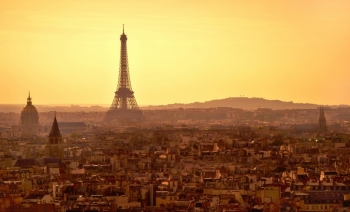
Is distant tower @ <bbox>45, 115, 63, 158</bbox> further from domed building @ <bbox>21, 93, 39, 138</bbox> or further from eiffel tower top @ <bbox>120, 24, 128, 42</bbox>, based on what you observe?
eiffel tower top @ <bbox>120, 24, 128, 42</bbox>

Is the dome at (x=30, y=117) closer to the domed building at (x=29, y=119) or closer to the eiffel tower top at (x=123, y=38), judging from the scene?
the domed building at (x=29, y=119)

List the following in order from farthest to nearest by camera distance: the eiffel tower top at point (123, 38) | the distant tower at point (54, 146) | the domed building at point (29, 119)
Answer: the eiffel tower top at point (123, 38) → the domed building at point (29, 119) → the distant tower at point (54, 146)

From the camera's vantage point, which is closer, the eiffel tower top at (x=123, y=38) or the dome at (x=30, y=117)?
the dome at (x=30, y=117)

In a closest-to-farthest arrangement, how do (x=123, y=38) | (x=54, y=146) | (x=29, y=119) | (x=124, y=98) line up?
(x=54, y=146)
(x=29, y=119)
(x=123, y=38)
(x=124, y=98)

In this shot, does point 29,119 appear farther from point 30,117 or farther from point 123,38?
point 123,38

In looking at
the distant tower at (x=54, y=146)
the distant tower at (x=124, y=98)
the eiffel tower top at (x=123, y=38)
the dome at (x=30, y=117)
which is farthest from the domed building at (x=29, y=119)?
the distant tower at (x=54, y=146)

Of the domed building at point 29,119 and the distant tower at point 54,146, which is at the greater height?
the domed building at point 29,119

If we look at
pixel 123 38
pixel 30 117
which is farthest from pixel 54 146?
pixel 123 38

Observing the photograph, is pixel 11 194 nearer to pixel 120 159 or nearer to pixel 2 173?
pixel 2 173

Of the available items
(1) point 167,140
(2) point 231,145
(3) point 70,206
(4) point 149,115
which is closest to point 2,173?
(3) point 70,206
